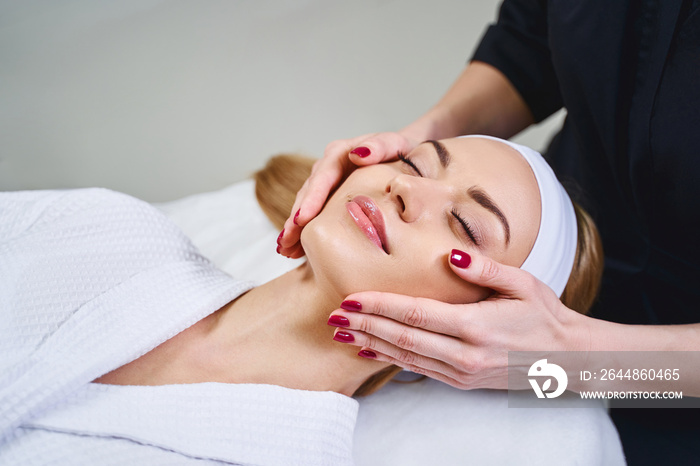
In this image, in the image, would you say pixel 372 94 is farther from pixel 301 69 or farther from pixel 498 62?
pixel 498 62

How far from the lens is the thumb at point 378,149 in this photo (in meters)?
1.01

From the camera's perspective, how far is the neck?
967 mm

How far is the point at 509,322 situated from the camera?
30.8 inches

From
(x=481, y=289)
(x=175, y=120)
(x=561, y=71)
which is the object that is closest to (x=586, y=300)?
(x=481, y=289)

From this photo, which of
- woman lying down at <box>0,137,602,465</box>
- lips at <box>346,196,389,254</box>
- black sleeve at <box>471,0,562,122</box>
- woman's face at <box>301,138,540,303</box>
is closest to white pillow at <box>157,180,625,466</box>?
woman lying down at <box>0,137,602,465</box>

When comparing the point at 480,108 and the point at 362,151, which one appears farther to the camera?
the point at 480,108

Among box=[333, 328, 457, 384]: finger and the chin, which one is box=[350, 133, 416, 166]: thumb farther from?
box=[333, 328, 457, 384]: finger

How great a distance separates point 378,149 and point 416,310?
393mm

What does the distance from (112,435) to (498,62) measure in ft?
4.36

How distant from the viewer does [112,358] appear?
0.90m

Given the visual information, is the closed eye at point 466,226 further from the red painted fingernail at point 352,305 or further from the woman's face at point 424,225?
the red painted fingernail at point 352,305

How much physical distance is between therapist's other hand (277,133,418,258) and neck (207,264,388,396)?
76 millimetres

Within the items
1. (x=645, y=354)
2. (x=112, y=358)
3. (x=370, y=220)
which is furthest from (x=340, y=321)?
(x=645, y=354)

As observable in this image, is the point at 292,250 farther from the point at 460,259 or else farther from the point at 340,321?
the point at 460,259
